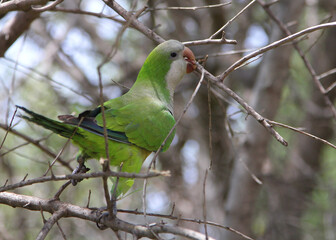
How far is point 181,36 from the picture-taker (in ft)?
20.5

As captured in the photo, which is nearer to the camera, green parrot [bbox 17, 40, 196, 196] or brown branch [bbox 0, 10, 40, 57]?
green parrot [bbox 17, 40, 196, 196]

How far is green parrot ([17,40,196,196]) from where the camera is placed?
2703mm

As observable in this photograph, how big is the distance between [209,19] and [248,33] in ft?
2.61

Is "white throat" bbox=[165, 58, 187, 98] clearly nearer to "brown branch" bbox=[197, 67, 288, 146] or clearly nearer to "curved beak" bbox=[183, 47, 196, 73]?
"curved beak" bbox=[183, 47, 196, 73]

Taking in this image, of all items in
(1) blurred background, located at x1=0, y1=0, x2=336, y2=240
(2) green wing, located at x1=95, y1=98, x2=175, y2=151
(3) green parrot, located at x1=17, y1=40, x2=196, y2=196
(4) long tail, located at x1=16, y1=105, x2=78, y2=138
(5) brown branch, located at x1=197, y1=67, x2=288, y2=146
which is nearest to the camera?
(5) brown branch, located at x1=197, y1=67, x2=288, y2=146

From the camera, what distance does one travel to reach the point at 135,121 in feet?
9.96

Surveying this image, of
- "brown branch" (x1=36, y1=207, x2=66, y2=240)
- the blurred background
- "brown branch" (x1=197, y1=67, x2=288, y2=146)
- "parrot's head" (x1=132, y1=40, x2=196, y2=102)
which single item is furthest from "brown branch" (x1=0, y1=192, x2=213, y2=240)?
the blurred background

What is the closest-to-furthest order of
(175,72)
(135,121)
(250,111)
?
(250,111) < (135,121) < (175,72)

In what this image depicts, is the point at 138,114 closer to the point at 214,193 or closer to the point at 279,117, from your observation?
the point at 214,193

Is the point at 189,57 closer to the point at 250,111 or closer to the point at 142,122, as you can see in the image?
the point at 142,122

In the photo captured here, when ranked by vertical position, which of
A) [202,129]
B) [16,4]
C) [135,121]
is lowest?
[135,121]

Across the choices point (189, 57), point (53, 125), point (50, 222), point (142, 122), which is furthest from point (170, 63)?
point (50, 222)

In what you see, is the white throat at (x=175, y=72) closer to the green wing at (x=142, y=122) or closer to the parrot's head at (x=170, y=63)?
the parrot's head at (x=170, y=63)

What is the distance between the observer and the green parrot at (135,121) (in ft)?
8.87
